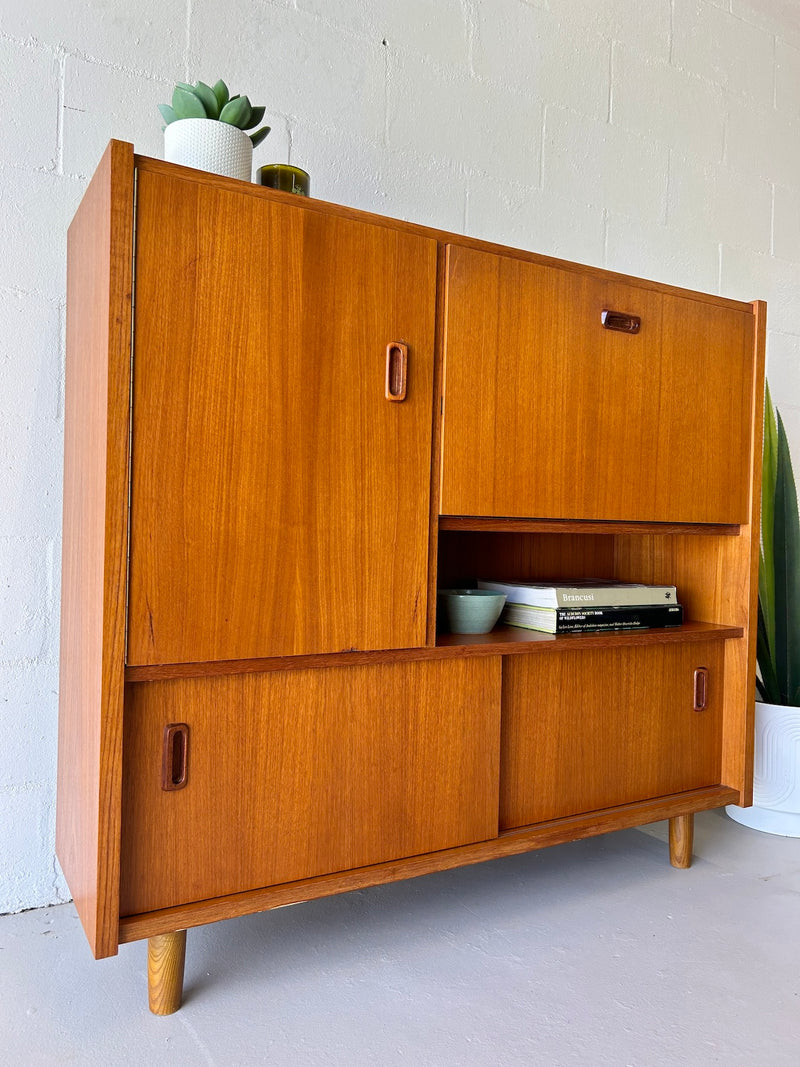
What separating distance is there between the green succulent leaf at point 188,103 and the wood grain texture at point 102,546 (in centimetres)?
19

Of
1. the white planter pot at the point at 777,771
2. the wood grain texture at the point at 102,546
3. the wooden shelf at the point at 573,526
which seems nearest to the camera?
the wood grain texture at the point at 102,546

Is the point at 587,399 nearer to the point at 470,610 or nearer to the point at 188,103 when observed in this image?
the point at 470,610

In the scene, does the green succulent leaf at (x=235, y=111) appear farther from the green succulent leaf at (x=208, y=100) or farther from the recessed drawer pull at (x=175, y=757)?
the recessed drawer pull at (x=175, y=757)

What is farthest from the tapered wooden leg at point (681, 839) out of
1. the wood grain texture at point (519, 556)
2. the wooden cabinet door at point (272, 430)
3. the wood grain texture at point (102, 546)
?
the wood grain texture at point (102, 546)

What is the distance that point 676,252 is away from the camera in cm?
239

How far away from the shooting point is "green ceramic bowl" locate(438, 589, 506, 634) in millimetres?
1536

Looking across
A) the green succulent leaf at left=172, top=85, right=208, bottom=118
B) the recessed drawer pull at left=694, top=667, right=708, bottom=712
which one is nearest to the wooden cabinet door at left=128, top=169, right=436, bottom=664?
the green succulent leaf at left=172, top=85, right=208, bottom=118

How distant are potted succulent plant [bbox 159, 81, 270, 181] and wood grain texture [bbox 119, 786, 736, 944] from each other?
42.3 inches

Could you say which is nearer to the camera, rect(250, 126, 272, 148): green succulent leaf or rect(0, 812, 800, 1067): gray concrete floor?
rect(0, 812, 800, 1067): gray concrete floor

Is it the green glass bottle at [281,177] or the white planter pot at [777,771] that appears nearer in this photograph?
the green glass bottle at [281,177]

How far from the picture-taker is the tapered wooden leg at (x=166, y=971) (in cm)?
121

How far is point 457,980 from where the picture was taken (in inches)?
53.2

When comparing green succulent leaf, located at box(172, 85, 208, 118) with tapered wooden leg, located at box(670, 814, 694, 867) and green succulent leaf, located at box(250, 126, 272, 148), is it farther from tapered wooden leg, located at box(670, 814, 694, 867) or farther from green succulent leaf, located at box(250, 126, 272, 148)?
tapered wooden leg, located at box(670, 814, 694, 867)

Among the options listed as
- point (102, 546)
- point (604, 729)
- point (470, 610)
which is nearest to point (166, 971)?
point (102, 546)
